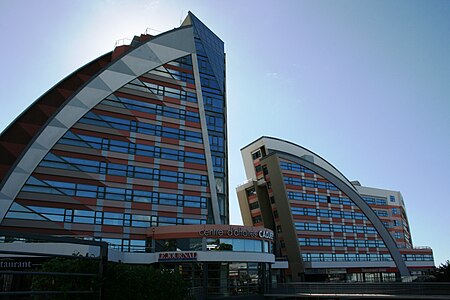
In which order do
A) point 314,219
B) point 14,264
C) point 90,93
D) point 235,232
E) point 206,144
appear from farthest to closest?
1. point 314,219
2. point 206,144
3. point 90,93
4. point 235,232
5. point 14,264

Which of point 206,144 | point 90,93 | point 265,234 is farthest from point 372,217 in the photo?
point 90,93

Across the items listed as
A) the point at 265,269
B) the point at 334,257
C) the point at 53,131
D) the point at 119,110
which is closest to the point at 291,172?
the point at 334,257

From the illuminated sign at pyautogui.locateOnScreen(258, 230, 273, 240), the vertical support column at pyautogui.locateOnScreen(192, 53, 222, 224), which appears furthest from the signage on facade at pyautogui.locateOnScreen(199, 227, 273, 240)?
the vertical support column at pyautogui.locateOnScreen(192, 53, 222, 224)

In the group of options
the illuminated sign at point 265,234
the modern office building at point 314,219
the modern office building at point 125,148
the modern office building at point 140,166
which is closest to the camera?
the modern office building at point 140,166

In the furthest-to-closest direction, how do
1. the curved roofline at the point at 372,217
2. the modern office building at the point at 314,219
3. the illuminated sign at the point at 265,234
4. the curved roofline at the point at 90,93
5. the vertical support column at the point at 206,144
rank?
the curved roofline at the point at 372,217
the modern office building at the point at 314,219
the vertical support column at the point at 206,144
the illuminated sign at the point at 265,234
the curved roofline at the point at 90,93

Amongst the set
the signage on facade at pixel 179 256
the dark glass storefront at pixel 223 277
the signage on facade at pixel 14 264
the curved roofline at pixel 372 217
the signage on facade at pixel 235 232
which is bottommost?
the dark glass storefront at pixel 223 277

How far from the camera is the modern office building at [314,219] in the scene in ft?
257

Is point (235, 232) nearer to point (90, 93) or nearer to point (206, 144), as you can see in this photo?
point (206, 144)

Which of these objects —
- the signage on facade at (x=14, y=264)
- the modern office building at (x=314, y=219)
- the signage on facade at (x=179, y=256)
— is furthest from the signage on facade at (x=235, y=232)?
the modern office building at (x=314, y=219)

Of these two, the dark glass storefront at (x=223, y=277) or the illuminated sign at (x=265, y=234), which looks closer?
the dark glass storefront at (x=223, y=277)

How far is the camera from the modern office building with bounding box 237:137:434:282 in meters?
78.3

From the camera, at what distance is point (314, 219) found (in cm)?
8081

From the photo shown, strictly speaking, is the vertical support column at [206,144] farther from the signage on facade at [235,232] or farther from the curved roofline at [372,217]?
the curved roofline at [372,217]

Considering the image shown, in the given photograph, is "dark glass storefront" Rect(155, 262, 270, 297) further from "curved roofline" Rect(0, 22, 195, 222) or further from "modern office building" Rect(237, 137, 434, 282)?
"modern office building" Rect(237, 137, 434, 282)
